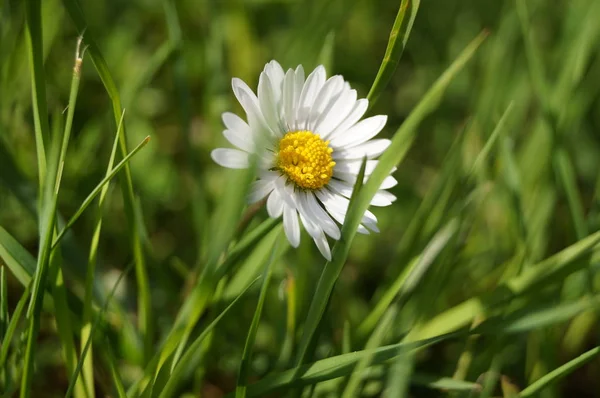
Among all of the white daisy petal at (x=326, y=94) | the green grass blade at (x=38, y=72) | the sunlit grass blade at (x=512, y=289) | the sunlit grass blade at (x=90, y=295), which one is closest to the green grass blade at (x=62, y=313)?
the sunlit grass blade at (x=90, y=295)

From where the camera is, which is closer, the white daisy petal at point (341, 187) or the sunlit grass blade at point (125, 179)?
the sunlit grass blade at point (125, 179)

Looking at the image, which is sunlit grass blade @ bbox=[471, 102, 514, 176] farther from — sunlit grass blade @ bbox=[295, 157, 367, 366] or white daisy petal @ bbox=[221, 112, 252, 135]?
Result: white daisy petal @ bbox=[221, 112, 252, 135]

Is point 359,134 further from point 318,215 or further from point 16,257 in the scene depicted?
point 16,257

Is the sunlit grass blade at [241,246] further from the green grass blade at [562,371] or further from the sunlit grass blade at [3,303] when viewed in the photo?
the green grass blade at [562,371]

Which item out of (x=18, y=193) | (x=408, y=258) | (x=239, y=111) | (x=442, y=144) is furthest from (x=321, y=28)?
(x=18, y=193)

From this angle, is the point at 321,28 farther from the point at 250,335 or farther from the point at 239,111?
the point at 250,335

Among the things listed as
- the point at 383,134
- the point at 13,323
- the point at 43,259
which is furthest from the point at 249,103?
the point at 383,134

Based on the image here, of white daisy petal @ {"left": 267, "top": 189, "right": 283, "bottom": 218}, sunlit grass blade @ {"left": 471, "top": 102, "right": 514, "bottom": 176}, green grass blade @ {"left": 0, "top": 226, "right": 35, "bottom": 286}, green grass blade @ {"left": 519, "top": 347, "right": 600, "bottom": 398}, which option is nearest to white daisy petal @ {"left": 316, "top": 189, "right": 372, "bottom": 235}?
white daisy petal @ {"left": 267, "top": 189, "right": 283, "bottom": 218}
